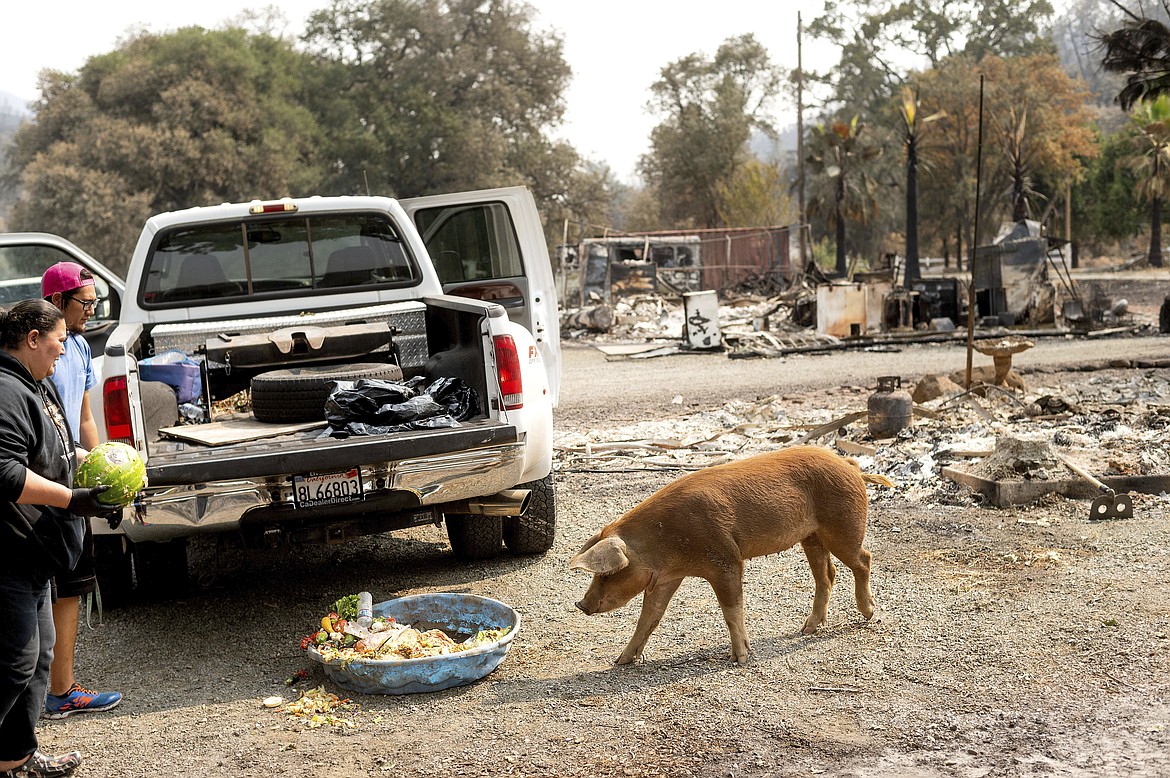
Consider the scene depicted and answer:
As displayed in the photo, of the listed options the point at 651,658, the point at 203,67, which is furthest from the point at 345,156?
the point at 651,658

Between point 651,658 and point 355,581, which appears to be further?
point 355,581

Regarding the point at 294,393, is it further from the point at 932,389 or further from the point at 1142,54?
the point at 1142,54

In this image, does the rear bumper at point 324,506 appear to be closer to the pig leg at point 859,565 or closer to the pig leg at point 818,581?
the pig leg at point 818,581

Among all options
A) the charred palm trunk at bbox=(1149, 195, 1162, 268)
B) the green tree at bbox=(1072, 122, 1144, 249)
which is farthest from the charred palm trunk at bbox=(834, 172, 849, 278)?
the green tree at bbox=(1072, 122, 1144, 249)

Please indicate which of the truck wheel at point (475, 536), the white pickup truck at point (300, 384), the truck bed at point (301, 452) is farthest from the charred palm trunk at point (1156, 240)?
the truck bed at point (301, 452)

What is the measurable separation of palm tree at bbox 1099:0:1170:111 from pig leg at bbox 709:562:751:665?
15.2 meters

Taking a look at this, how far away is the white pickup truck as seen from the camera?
5320 millimetres

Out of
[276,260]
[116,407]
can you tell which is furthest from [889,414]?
[116,407]

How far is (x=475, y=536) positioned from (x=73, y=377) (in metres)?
2.69

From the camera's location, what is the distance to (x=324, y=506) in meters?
5.44

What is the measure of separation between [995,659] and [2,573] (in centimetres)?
397

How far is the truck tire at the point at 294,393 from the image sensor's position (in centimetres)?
614

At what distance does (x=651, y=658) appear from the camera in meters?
5.20

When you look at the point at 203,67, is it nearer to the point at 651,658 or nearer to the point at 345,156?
the point at 345,156
